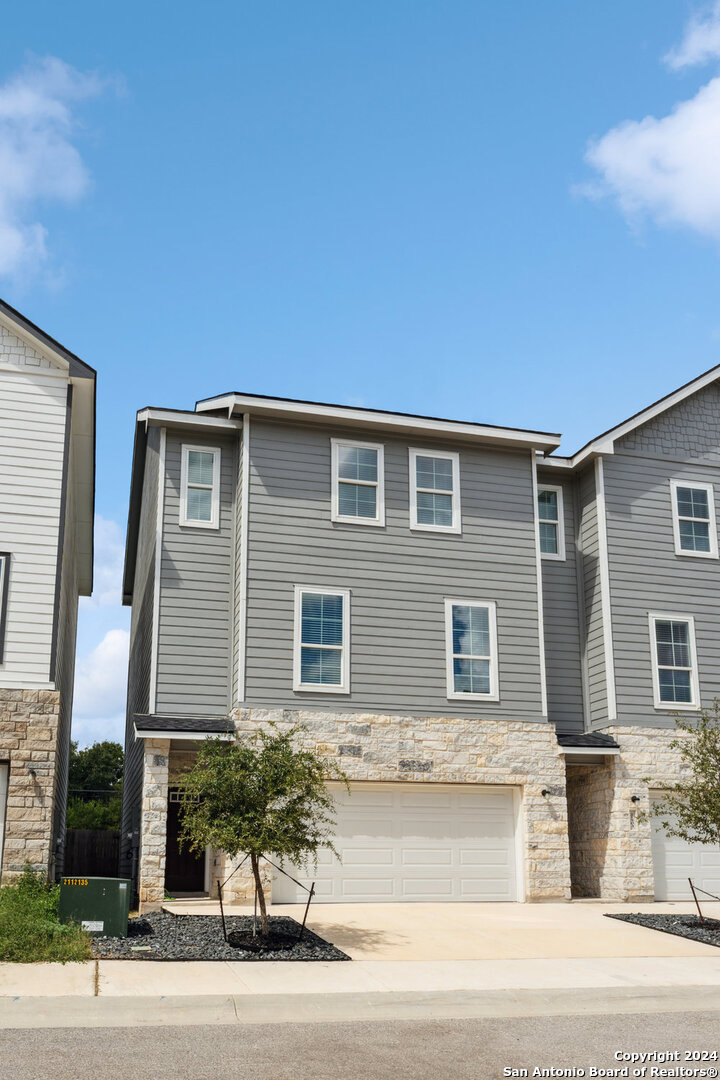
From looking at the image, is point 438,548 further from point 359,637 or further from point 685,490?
point 685,490

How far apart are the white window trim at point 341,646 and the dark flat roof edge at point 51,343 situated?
5.18m

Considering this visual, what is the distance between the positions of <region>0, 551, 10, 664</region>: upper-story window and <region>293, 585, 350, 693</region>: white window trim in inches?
197

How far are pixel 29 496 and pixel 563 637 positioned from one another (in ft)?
35.4

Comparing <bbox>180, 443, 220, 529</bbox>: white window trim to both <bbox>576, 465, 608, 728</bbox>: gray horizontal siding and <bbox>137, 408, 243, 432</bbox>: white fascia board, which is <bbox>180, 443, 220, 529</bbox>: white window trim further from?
<bbox>576, 465, 608, 728</bbox>: gray horizontal siding

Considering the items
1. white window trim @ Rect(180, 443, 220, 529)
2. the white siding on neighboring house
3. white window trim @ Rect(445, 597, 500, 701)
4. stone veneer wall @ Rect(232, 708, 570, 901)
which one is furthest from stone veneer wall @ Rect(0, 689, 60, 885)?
white window trim @ Rect(445, 597, 500, 701)

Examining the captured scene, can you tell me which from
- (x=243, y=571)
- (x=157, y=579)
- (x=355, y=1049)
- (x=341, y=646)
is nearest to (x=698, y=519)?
(x=341, y=646)

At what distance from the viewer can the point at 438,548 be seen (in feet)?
66.0

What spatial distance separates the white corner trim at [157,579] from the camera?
18562 mm

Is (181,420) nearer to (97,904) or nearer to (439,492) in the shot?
(439,492)

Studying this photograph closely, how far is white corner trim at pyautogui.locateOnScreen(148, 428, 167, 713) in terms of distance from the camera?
18.6m

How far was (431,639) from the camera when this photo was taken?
19.7 metres

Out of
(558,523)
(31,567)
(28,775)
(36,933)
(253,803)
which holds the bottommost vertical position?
(36,933)

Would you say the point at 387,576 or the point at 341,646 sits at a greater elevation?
the point at 387,576

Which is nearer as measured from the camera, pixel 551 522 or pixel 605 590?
pixel 605 590
